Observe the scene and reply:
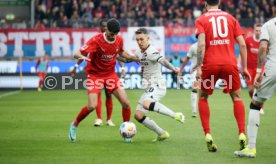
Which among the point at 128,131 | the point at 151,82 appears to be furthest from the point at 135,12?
the point at 128,131

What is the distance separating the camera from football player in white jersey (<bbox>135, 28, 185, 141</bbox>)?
478 inches

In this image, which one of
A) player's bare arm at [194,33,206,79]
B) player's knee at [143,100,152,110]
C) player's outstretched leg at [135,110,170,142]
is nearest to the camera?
player's bare arm at [194,33,206,79]

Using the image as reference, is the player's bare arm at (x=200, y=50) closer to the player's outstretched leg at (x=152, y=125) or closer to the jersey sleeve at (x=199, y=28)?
the jersey sleeve at (x=199, y=28)

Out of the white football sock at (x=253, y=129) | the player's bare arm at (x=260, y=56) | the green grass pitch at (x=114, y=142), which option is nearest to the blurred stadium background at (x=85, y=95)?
the green grass pitch at (x=114, y=142)

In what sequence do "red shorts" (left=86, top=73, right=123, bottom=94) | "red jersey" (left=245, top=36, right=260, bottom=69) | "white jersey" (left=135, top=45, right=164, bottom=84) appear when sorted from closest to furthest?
"red shorts" (left=86, top=73, right=123, bottom=94) → "white jersey" (left=135, top=45, right=164, bottom=84) → "red jersey" (left=245, top=36, right=260, bottom=69)

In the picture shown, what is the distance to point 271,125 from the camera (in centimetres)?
1485

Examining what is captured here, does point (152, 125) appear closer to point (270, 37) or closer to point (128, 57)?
point (128, 57)

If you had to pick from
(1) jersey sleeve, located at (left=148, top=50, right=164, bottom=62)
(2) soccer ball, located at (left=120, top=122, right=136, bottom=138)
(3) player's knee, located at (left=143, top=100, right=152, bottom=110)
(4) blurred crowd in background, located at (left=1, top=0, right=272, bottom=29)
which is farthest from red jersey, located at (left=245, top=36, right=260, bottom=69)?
(4) blurred crowd in background, located at (left=1, top=0, right=272, bottom=29)

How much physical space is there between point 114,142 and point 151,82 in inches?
60.9

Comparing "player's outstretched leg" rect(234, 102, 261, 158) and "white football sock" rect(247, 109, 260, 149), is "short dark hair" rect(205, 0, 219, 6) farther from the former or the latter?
"white football sock" rect(247, 109, 260, 149)

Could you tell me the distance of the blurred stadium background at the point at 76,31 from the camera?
1319 inches

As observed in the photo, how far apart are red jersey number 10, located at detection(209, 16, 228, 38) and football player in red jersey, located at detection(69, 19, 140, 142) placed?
233 cm

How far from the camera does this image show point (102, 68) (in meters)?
12.6

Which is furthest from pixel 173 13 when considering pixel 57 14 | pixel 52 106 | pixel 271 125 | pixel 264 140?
pixel 264 140
